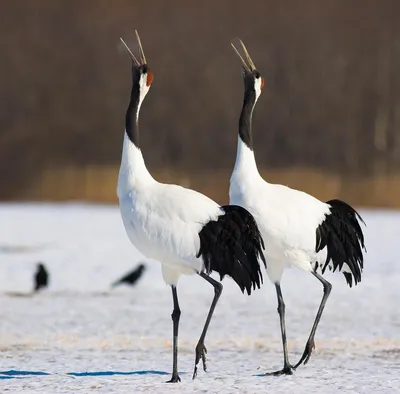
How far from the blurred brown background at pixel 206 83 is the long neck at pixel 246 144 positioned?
27704 millimetres

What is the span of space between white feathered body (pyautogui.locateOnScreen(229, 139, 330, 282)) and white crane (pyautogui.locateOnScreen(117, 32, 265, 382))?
162mm

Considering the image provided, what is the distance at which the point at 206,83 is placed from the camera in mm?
37688

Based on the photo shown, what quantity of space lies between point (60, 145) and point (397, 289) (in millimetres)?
24117

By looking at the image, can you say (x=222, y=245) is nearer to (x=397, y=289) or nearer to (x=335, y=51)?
(x=397, y=289)

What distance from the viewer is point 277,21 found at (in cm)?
3853

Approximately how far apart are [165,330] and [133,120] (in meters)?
Answer: 2.99

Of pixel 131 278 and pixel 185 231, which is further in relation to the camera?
pixel 131 278

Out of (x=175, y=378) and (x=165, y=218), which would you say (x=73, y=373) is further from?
(x=165, y=218)

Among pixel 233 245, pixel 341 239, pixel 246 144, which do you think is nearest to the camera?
pixel 233 245

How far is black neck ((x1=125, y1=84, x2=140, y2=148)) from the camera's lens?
7.73m

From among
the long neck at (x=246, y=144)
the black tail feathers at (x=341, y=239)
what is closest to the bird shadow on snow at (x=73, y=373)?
the black tail feathers at (x=341, y=239)

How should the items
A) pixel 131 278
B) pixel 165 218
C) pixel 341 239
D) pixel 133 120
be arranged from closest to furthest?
1. pixel 165 218
2. pixel 133 120
3. pixel 341 239
4. pixel 131 278

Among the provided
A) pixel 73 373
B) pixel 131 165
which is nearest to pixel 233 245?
pixel 131 165

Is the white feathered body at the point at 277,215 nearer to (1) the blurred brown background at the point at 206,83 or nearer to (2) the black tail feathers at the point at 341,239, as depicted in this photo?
(2) the black tail feathers at the point at 341,239
